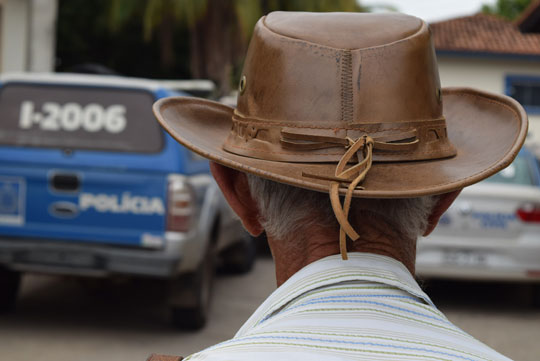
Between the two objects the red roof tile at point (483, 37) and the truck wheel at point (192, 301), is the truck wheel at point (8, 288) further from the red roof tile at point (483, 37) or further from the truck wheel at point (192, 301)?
the red roof tile at point (483, 37)

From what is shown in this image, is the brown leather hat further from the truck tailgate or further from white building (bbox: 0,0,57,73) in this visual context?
white building (bbox: 0,0,57,73)

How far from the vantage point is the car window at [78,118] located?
251 inches

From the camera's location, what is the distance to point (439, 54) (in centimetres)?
2756

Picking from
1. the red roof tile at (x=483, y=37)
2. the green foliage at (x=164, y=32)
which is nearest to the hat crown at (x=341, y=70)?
the green foliage at (x=164, y=32)

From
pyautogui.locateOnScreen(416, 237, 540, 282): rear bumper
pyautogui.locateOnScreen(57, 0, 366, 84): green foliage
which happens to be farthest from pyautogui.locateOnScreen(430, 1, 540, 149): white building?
pyautogui.locateOnScreen(416, 237, 540, 282): rear bumper

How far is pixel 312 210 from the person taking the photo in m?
1.67

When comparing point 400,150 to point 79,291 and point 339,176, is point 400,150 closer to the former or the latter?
point 339,176

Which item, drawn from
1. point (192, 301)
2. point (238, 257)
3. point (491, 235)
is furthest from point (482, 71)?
point (192, 301)

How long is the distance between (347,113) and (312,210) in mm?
227

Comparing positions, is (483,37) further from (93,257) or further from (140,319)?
(93,257)

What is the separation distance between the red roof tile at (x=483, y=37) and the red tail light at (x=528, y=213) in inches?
762

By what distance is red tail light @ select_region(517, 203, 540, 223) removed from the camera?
7.72m

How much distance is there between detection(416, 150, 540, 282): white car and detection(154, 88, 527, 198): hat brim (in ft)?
18.2

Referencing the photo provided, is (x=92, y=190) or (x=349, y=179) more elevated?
(x=349, y=179)
